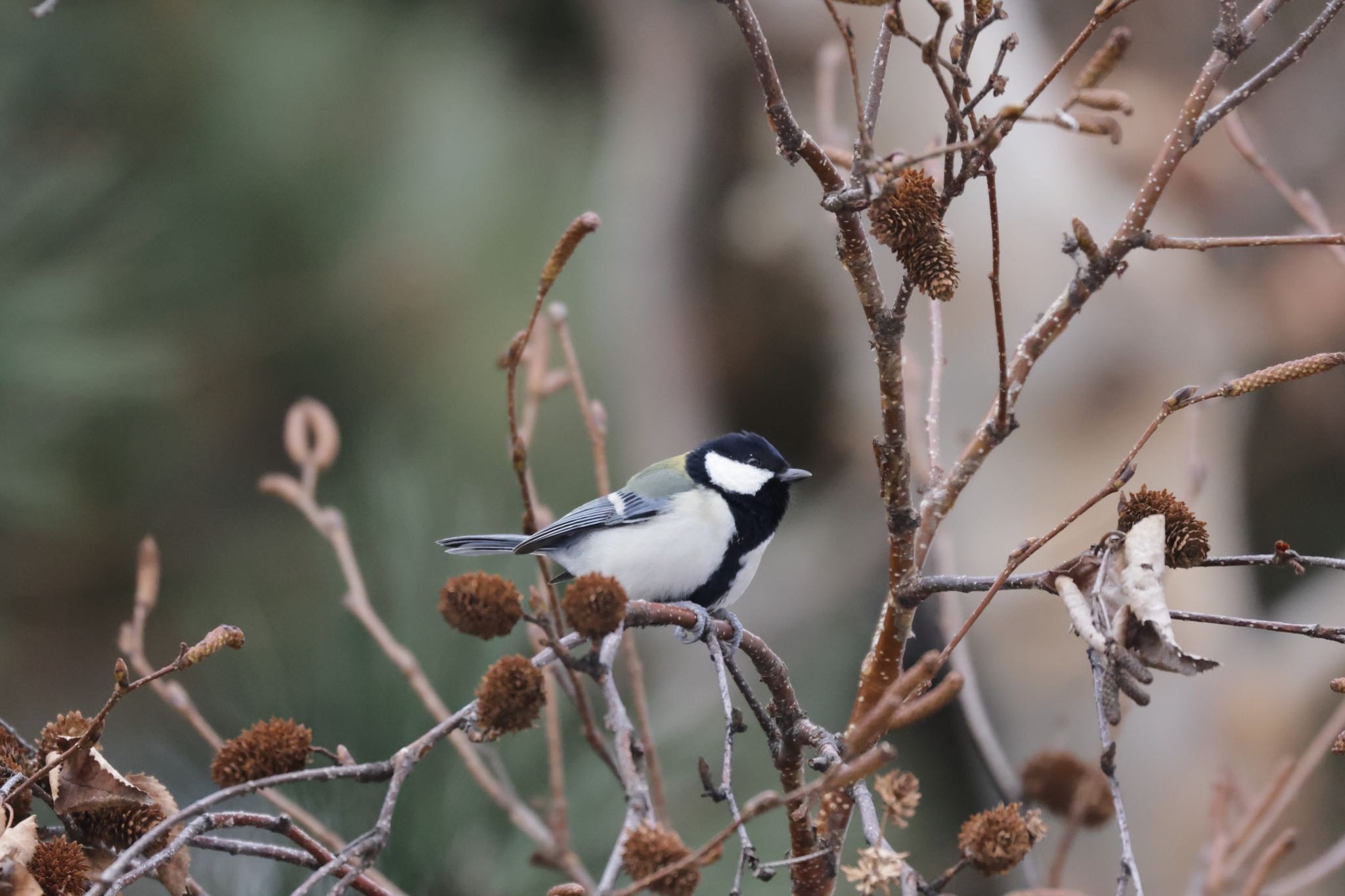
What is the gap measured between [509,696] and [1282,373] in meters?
0.41

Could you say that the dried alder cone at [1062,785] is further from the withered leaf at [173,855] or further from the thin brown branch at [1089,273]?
the withered leaf at [173,855]

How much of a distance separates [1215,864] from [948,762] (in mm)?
1477

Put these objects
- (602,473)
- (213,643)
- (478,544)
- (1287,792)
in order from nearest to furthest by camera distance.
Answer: (213,643) < (1287,792) < (602,473) < (478,544)

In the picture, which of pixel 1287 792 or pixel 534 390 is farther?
pixel 534 390

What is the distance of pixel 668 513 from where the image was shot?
1.29m

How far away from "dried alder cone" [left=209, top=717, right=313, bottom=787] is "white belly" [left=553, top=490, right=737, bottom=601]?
2.10 feet

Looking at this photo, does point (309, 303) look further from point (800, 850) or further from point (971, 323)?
point (800, 850)

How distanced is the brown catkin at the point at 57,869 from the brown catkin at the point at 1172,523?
51 cm

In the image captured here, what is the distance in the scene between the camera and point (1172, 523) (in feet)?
1.88

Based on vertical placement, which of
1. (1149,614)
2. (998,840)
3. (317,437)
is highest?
(317,437)

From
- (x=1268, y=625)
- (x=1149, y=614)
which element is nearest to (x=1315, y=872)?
(x=1268, y=625)

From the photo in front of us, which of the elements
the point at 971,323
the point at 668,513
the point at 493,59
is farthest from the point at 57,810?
the point at 493,59

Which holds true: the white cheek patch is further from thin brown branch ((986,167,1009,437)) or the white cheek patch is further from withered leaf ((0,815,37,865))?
withered leaf ((0,815,37,865))

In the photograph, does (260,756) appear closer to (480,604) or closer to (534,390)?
(480,604)
